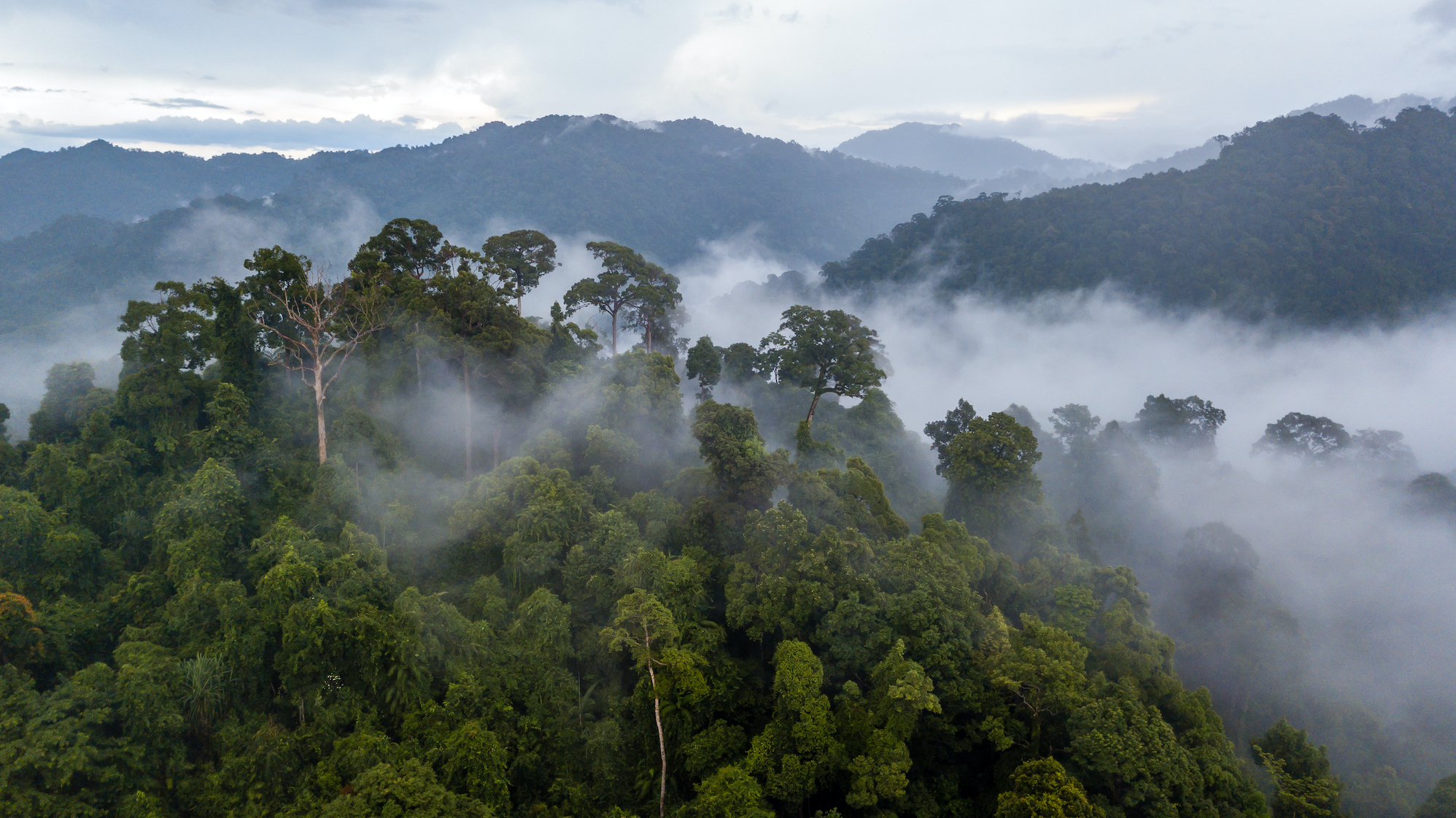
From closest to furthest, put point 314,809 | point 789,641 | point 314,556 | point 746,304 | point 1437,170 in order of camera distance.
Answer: point 314,809
point 789,641
point 314,556
point 1437,170
point 746,304

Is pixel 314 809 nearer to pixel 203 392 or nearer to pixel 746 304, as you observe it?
pixel 203 392

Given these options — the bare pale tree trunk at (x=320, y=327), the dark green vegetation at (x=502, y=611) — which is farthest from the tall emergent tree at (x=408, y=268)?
the bare pale tree trunk at (x=320, y=327)

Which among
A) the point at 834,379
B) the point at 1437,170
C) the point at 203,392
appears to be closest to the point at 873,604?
the point at 834,379

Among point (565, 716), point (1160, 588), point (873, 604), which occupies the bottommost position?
point (1160, 588)

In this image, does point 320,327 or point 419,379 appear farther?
point 419,379

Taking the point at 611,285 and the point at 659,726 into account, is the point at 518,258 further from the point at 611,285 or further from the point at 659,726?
the point at 659,726

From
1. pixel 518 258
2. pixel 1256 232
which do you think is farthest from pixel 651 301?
pixel 1256 232

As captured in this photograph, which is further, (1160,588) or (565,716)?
(1160,588)
